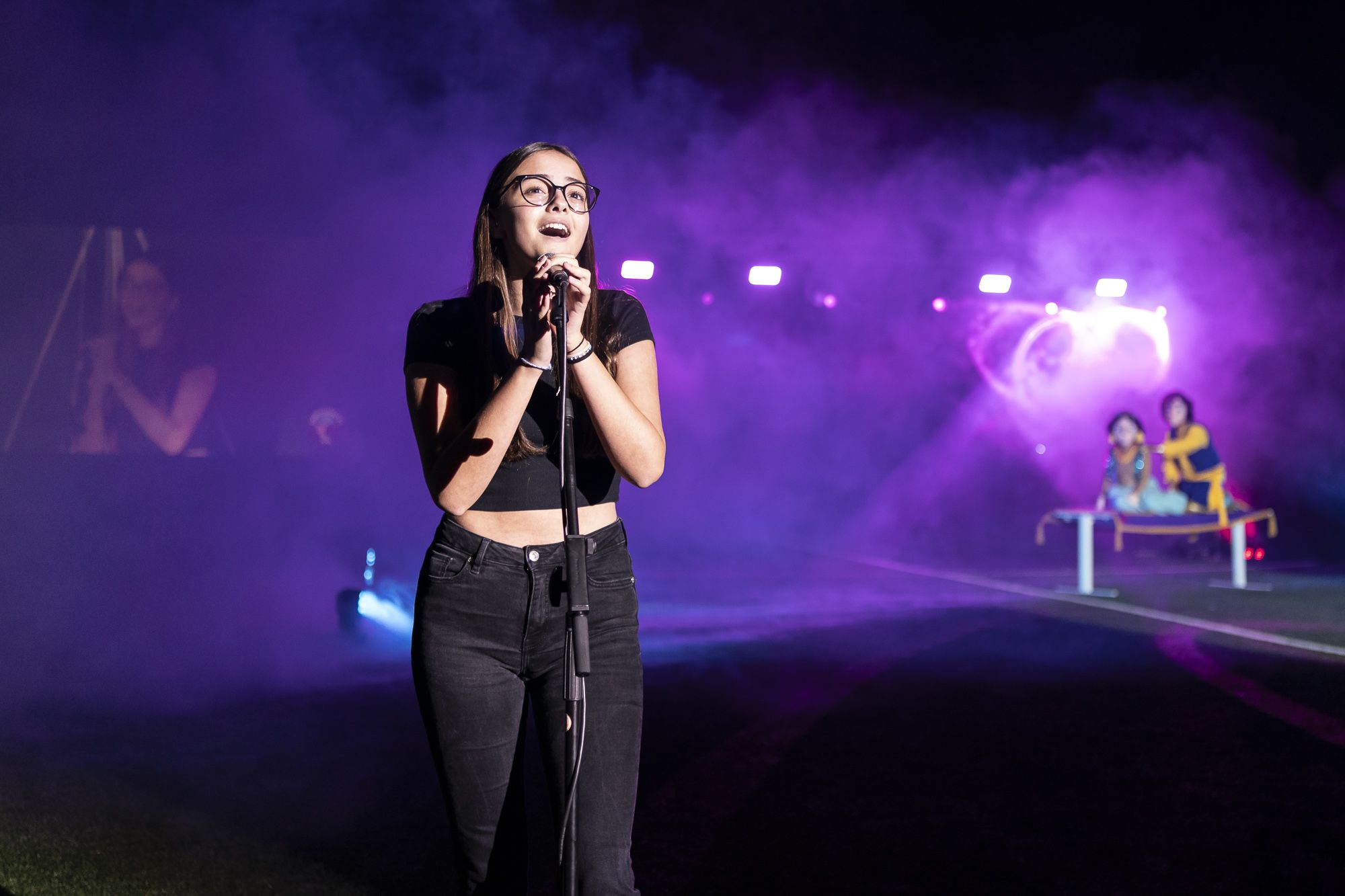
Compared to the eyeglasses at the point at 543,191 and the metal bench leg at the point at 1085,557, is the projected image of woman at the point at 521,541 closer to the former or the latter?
the eyeglasses at the point at 543,191

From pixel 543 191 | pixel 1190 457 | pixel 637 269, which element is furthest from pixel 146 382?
pixel 1190 457

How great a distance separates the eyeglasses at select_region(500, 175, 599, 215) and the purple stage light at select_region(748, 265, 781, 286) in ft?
32.4

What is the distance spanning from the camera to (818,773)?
3566mm

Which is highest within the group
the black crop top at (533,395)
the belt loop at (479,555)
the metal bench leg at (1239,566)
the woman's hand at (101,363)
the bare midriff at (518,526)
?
the woman's hand at (101,363)

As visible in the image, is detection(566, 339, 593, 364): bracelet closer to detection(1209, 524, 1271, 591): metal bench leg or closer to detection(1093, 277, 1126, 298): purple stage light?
detection(1209, 524, 1271, 591): metal bench leg

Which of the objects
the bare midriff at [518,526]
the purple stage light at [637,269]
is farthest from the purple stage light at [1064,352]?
the bare midriff at [518,526]

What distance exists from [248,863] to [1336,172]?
11397 mm

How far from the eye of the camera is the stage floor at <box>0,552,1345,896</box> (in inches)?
108

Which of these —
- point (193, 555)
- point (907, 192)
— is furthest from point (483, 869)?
point (907, 192)

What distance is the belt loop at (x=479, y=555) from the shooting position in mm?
1414

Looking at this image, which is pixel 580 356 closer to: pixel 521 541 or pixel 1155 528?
pixel 521 541

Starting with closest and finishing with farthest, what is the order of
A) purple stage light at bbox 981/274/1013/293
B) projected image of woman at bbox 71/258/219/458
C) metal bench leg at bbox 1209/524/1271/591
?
projected image of woman at bbox 71/258/219/458 → metal bench leg at bbox 1209/524/1271/591 → purple stage light at bbox 981/274/1013/293

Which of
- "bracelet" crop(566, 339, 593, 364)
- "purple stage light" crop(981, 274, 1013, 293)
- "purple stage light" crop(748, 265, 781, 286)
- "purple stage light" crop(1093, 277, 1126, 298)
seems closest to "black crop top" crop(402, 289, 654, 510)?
"bracelet" crop(566, 339, 593, 364)

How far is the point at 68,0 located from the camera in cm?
551
